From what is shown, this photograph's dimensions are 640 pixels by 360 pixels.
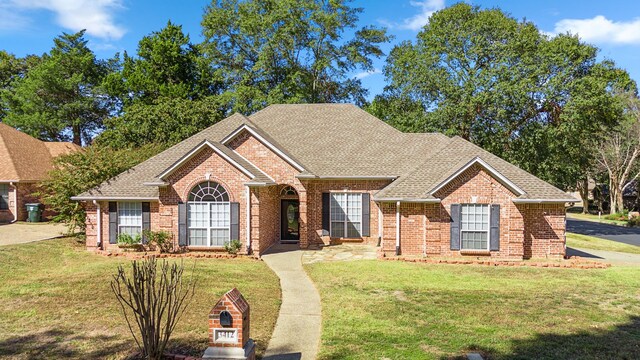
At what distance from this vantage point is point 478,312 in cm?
A: 930

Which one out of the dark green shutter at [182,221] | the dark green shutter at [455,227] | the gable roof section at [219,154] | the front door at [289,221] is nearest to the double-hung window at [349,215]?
the front door at [289,221]

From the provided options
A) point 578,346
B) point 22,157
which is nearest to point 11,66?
point 22,157

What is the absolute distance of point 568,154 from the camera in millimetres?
28641

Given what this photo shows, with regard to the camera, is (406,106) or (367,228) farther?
(406,106)

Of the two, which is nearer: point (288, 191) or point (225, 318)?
point (225, 318)

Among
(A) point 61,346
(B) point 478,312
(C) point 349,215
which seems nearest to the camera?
(A) point 61,346

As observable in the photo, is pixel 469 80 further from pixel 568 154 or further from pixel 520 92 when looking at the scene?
pixel 568 154

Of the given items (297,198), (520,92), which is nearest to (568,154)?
(520,92)

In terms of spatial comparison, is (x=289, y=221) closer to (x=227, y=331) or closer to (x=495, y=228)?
(x=495, y=228)

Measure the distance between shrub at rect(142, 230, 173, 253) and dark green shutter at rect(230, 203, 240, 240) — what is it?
2769 mm

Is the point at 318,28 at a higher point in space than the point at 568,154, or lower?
higher

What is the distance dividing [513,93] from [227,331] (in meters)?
25.2

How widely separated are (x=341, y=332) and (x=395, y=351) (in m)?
1.34

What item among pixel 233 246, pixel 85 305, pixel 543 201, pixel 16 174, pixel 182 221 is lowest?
pixel 85 305
